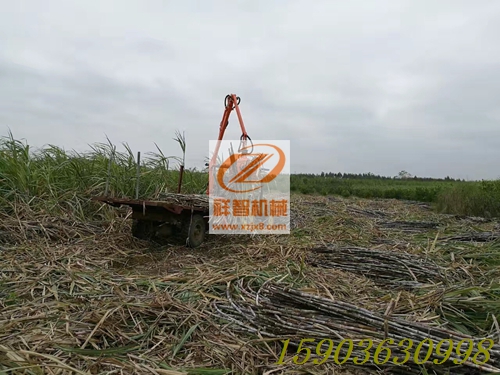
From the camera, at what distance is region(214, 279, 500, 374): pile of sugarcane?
1.78 meters

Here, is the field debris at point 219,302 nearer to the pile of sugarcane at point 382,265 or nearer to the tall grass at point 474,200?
the pile of sugarcane at point 382,265

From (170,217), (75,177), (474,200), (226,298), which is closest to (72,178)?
(75,177)

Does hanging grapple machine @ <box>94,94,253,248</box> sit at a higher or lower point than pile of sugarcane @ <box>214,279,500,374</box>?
higher

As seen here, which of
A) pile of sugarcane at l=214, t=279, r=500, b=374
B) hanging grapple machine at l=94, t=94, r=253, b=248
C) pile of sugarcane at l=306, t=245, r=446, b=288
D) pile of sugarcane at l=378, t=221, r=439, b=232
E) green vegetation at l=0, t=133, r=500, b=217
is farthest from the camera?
pile of sugarcane at l=378, t=221, r=439, b=232

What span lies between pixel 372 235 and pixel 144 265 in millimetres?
3224

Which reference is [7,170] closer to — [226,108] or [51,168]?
[51,168]

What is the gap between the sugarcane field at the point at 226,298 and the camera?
6.04 feet

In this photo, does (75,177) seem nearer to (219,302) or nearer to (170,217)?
(170,217)

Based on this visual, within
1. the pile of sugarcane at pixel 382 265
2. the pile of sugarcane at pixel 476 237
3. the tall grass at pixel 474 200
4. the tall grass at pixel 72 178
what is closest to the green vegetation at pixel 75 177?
the tall grass at pixel 72 178

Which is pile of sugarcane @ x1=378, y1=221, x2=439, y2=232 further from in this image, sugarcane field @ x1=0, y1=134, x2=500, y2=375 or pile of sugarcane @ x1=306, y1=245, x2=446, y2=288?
pile of sugarcane @ x1=306, y1=245, x2=446, y2=288

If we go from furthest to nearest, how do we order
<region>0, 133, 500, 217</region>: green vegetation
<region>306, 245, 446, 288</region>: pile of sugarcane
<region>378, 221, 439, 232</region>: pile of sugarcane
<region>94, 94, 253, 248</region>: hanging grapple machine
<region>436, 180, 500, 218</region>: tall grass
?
<region>436, 180, 500, 218</region>: tall grass → <region>378, 221, 439, 232</region>: pile of sugarcane → <region>0, 133, 500, 217</region>: green vegetation → <region>94, 94, 253, 248</region>: hanging grapple machine → <region>306, 245, 446, 288</region>: pile of sugarcane

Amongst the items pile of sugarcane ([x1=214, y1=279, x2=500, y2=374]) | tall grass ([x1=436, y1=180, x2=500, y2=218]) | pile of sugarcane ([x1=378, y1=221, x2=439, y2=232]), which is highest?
tall grass ([x1=436, y1=180, x2=500, y2=218])

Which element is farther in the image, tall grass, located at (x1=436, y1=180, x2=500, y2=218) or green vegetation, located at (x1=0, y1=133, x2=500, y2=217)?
tall grass, located at (x1=436, y1=180, x2=500, y2=218)

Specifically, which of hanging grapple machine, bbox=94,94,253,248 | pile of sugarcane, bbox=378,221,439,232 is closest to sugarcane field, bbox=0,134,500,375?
hanging grapple machine, bbox=94,94,253,248
